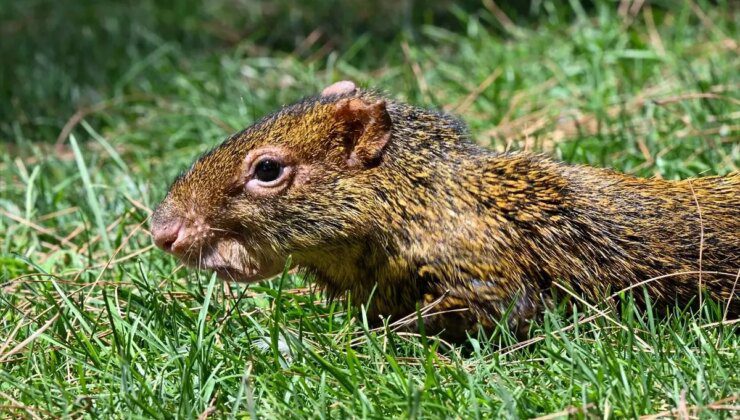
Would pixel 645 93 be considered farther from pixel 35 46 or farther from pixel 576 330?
pixel 35 46

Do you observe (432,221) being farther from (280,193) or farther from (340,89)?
(340,89)

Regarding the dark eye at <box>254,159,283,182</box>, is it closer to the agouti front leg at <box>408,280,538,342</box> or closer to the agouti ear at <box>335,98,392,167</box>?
the agouti ear at <box>335,98,392,167</box>

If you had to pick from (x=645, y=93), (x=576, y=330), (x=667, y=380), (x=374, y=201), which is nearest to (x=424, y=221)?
(x=374, y=201)

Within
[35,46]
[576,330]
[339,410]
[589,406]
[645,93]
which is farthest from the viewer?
[35,46]

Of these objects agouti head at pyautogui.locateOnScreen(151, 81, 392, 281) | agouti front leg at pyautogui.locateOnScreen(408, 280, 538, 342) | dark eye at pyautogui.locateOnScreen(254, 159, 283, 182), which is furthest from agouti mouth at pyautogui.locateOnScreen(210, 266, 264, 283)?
agouti front leg at pyautogui.locateOnScreen(408, 280, 538, 342)

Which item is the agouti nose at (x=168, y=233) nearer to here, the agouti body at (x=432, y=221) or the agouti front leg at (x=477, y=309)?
the agouti body at (x=432, y=221)

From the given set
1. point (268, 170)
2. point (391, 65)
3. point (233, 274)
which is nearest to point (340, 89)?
point (268, 170)

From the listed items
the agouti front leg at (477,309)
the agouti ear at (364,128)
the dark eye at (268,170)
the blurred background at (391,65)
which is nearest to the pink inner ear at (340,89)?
the agouti ear at (364,128)
